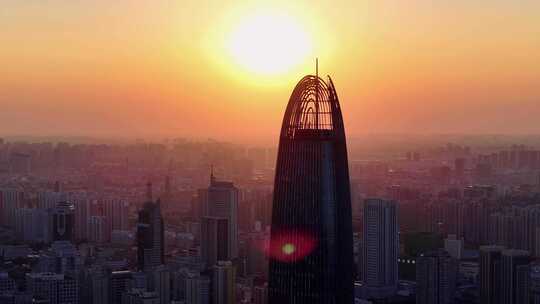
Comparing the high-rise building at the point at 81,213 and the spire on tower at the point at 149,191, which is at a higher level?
the spire on tower at the point at 149,191

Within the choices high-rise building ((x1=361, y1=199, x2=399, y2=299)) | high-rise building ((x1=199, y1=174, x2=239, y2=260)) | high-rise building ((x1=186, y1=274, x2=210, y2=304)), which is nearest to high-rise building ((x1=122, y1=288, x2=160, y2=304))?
high-rise building ((x1=186, y1=274, x2=210, y2=304))

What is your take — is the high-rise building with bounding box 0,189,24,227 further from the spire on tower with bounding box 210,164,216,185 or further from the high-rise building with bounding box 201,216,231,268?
the high-rise building with bounding box 201,216,231,268

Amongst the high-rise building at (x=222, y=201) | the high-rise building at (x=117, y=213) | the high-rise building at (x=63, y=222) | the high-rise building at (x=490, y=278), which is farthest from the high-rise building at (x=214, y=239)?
the high-rise building at (x=490, y=278)

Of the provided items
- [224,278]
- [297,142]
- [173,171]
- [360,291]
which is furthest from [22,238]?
[297,142]

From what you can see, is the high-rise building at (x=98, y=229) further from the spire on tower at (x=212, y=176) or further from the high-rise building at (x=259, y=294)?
the high-rise building at (x=259, y=294)

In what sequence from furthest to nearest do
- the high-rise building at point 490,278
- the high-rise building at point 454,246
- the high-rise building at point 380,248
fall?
the high-rise building at point 454,246
the high-rise building at point 380,248
the high-rise building at point 490,278

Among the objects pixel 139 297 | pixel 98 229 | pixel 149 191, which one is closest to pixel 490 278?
pixel 139 297
